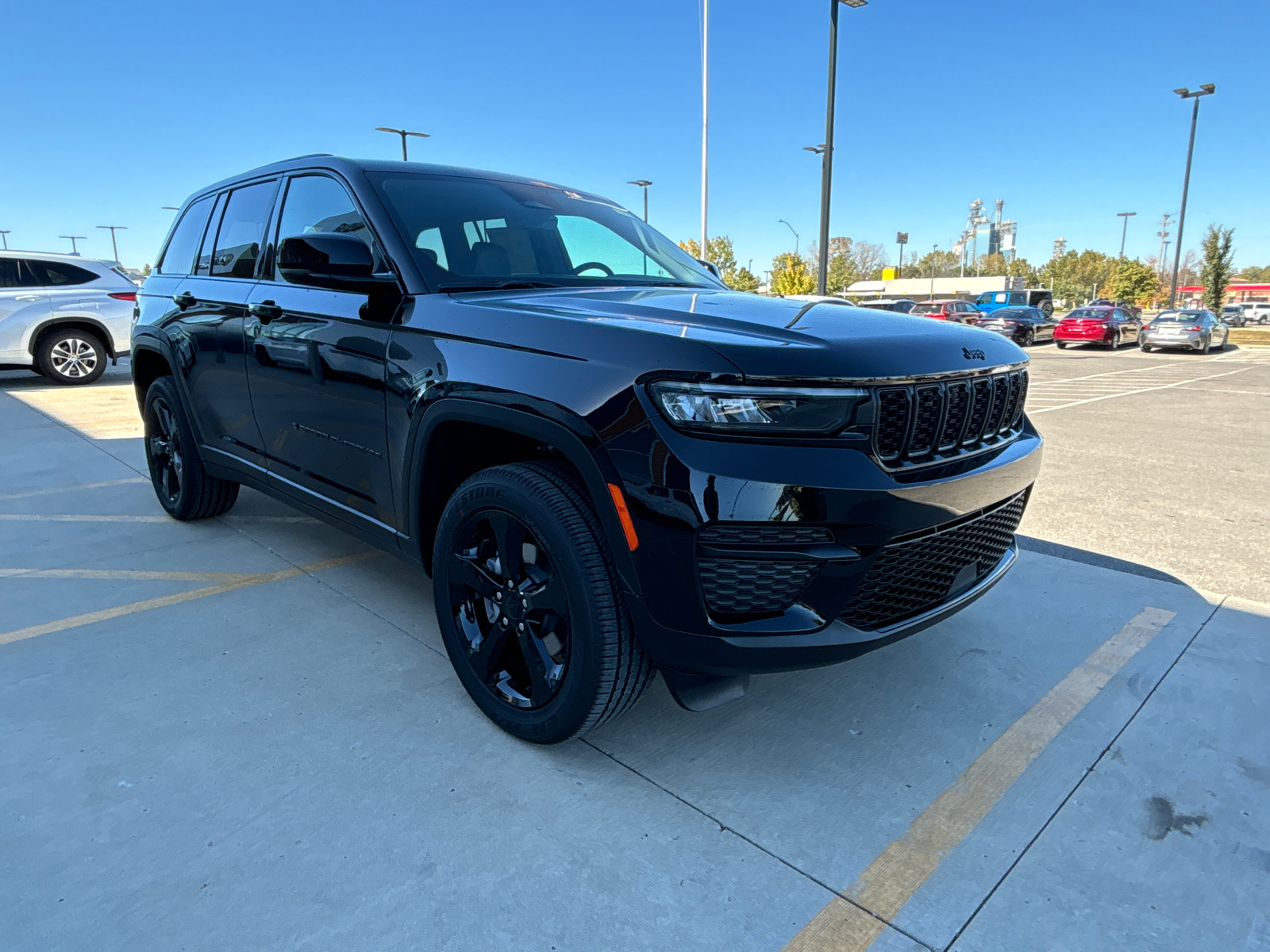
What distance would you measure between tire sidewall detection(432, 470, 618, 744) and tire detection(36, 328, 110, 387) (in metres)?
11.7

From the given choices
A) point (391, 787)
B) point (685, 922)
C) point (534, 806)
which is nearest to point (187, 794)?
point (391, 787)

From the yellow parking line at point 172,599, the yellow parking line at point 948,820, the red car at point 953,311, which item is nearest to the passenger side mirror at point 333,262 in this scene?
the yellow parking line at point 172,599

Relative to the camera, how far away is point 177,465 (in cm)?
459

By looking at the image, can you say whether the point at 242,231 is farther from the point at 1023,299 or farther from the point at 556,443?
the point at 1023,299

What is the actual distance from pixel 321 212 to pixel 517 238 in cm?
81

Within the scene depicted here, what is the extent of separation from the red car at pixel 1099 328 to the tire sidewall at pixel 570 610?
28421 mm

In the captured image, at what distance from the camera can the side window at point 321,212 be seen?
292 centimetres

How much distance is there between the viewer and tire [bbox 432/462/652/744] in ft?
6.97

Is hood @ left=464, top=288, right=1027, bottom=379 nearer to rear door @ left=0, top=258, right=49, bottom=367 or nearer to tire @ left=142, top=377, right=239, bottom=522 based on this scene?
tire @ left=142, top=377, right=239, bottom=522

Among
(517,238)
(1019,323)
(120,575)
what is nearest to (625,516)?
(517,238)

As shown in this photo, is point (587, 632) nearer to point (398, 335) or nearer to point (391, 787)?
point (391, 787)

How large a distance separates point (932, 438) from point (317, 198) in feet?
8.24

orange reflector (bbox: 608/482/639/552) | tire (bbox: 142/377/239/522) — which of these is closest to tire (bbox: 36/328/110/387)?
tire (bbox: 142/377/239/522)

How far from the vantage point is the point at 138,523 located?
4.77m
